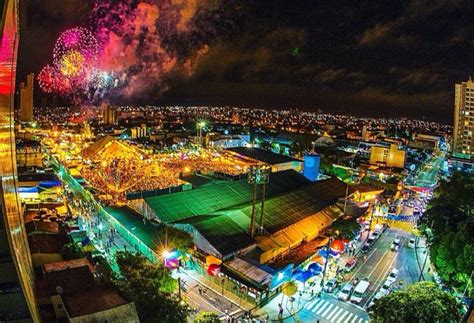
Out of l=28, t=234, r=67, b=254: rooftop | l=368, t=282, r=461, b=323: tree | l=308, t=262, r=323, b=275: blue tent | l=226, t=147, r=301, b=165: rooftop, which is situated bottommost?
l=308, t=262, r=323, b=275: blue tent

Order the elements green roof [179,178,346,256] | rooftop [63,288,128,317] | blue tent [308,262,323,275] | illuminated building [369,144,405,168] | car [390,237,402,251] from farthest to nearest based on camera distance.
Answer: illuminated building [369,144,405,168] < car [390,237,402,251] < green roof [179,178,346,256] < blue tent [308,262,323,275] < rooftop [63,288,128,317]

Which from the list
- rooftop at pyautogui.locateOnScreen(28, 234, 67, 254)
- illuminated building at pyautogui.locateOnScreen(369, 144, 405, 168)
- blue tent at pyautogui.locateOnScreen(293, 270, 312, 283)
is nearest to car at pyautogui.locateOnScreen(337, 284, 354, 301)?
blue tent at pyautogui.locateOnScreen(293, 270, 312, 283)

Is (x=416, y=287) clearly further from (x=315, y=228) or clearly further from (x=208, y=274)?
(x=315, y=228)

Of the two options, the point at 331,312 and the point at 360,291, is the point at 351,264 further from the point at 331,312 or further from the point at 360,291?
the point at 331,312

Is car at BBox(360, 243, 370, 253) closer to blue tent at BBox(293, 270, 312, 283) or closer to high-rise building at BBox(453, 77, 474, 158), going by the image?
blue tent at BBox(293, 270, 312, 283)

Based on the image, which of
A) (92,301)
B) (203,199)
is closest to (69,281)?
(92,301)

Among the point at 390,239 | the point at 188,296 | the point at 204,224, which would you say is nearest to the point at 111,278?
the point at 188,296
